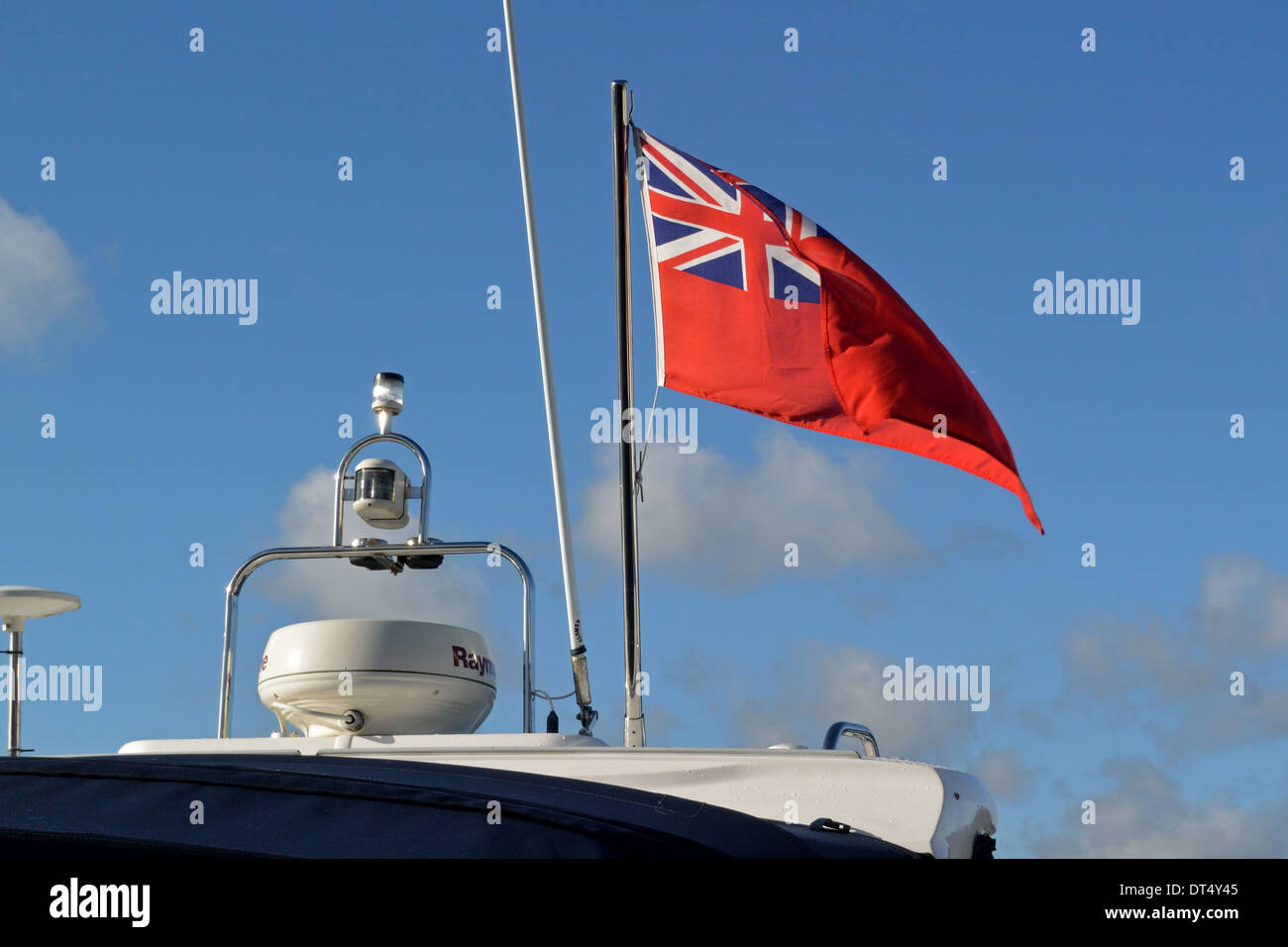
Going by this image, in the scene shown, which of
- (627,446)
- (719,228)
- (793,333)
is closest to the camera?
(627,446)

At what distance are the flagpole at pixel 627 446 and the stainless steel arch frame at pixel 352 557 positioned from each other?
52 cm

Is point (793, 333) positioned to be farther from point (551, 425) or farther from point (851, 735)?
point (851, 735)

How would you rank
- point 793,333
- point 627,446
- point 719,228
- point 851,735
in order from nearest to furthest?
point 851,735, point 627,446, point 793,333, point 719,228

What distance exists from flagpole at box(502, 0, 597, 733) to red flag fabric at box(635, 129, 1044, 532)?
24.2 inches

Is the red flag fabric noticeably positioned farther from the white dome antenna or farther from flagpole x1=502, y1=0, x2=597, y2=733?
the white dome antenna

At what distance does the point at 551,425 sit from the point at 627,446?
60cm

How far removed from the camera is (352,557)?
244 inches

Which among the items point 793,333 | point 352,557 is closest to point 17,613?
point 352,557

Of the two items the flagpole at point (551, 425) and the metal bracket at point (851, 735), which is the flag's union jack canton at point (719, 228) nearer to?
the flagpole at point (551, 425)

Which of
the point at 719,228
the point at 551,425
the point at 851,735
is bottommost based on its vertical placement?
the point at 851,735

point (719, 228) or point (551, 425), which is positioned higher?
point (719, 228)

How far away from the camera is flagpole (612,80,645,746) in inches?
247
